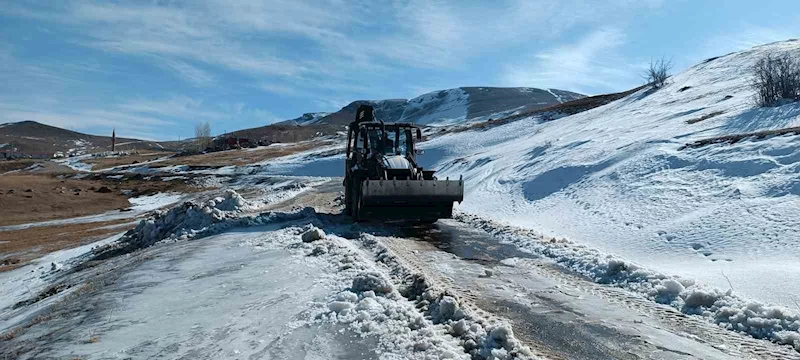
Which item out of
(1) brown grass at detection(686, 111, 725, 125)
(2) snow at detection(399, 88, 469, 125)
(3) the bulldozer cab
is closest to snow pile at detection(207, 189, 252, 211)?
(3) the bulldozer cab

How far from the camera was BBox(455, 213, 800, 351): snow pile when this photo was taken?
5.90m

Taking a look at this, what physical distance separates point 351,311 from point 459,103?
160m

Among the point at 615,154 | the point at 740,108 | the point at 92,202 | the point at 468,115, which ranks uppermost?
the point at 468,115

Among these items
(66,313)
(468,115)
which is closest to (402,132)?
(66,313)

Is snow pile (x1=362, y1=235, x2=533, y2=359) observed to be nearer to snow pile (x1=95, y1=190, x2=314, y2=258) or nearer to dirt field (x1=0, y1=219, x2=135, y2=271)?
snow pile (x1=95, y1=190, x2=314, y2=258)

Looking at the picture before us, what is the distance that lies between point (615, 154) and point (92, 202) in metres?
30.5

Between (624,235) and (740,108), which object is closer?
(624,235)

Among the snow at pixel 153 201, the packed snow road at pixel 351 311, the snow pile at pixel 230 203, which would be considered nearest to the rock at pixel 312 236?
the packed snow road at pixel 351 311

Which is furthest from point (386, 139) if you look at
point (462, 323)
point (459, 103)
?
point (459, 103)

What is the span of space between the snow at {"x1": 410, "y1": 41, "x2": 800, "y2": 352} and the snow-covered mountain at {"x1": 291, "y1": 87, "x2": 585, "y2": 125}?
111m

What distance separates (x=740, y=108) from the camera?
77.6 ft

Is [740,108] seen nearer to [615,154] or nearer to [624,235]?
[615,154]

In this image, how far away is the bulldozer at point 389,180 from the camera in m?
13.4

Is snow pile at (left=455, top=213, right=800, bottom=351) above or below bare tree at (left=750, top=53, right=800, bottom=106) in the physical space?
below
